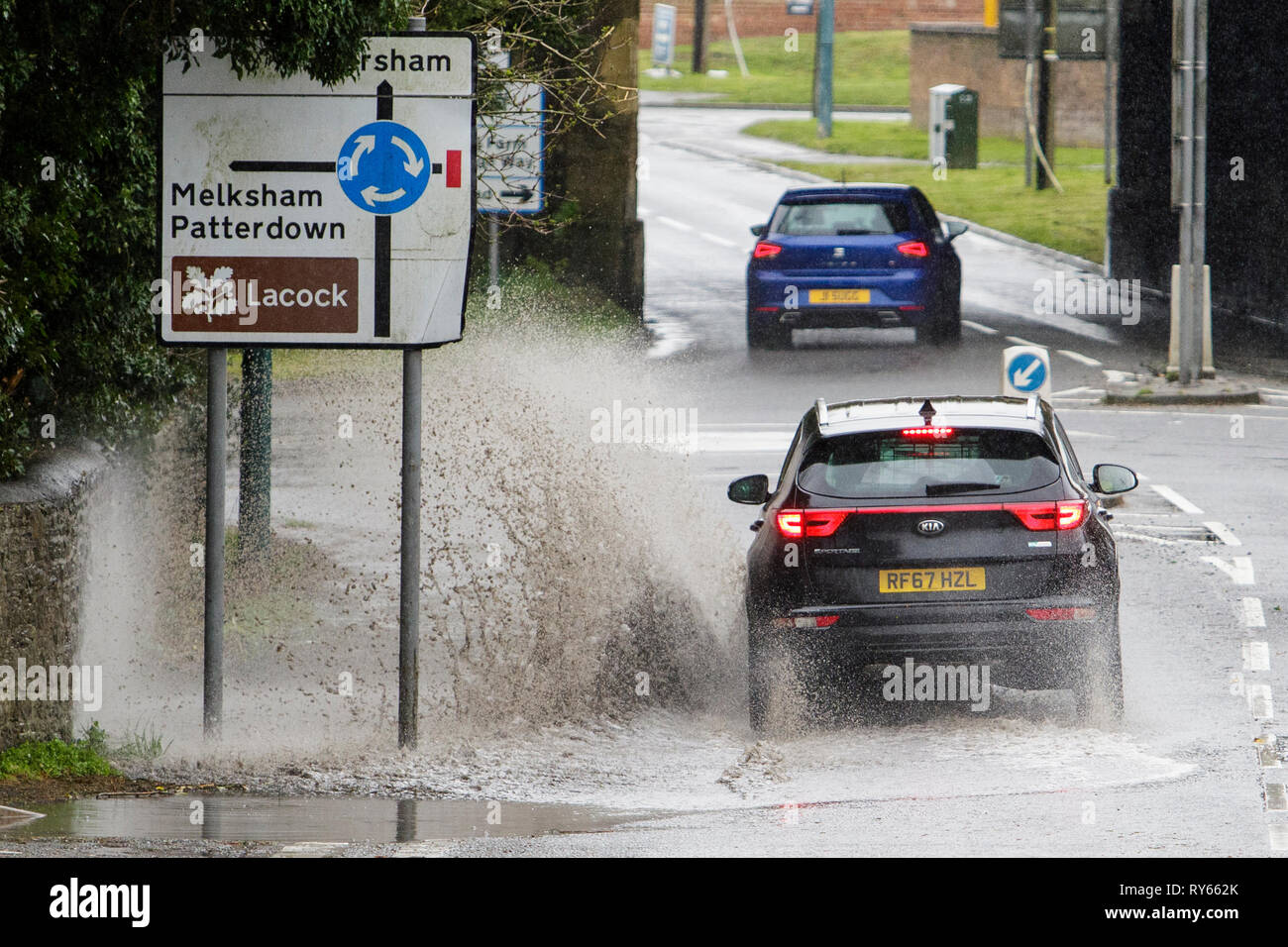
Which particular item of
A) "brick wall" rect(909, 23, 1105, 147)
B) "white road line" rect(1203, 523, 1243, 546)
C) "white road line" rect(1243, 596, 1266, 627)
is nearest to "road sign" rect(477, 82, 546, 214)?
"white road line" rect(1203, 523, 1243, 546)

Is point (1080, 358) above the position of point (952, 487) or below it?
above

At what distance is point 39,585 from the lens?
8.84 metres

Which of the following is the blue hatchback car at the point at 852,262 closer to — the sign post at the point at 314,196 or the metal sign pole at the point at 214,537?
the sign post at the point at 314,196

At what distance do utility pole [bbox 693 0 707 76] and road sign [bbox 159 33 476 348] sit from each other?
60530 millimetres

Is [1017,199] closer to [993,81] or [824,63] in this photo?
[824,63]

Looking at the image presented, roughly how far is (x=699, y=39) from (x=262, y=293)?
205ft

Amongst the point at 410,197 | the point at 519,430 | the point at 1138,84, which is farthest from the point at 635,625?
the point at 1138,84

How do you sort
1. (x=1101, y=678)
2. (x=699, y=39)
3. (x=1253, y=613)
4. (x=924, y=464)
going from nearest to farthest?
(x=1101, y=678)
(x=924, y=464)
(x=1253, y=613)
(x=699, y=39)

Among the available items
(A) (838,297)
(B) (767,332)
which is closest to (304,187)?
(A) (838,297)

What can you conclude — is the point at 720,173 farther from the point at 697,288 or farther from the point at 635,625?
the point at 635,625

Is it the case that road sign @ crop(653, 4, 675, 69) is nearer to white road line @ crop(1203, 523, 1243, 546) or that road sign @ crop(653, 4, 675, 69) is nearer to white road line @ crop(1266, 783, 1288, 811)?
white road line @ crop(1203, 523, 1243, 546)

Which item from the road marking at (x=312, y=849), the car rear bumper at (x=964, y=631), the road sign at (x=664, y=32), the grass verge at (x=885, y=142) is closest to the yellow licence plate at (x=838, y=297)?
the car rear bumper at (x=964, y=631)

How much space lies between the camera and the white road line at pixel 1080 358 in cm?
2427

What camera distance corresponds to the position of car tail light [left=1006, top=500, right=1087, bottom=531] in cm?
945
